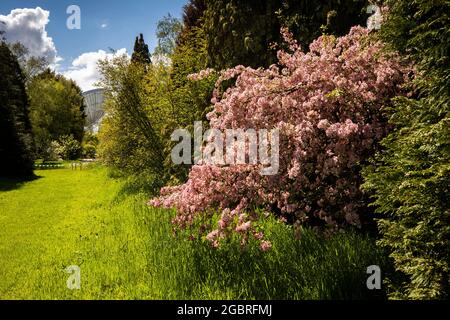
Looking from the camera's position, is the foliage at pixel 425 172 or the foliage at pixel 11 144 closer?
the foliage at pixel 425 172

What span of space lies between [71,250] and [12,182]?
1917 centimetres

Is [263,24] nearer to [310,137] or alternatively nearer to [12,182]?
[310,137]

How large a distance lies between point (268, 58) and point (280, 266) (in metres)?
5.90

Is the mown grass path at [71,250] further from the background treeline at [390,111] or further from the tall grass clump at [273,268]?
the background treeline at [390,111]

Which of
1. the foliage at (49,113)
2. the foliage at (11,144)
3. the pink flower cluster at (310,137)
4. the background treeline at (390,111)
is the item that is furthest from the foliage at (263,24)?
the foliage at (49,113)

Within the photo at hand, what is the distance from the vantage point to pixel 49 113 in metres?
52.6

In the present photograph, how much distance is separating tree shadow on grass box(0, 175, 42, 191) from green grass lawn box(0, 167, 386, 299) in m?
14.3

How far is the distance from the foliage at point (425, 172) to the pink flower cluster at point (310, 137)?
31.8 inches

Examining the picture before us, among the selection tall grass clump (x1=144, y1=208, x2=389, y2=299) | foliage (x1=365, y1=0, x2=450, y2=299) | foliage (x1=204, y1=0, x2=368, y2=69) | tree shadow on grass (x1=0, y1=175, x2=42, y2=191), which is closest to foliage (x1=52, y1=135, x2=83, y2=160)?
tree shadow on grass (x1=0, y1=175, x2=42, y2=191)

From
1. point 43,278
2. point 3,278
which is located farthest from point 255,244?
point 3,278

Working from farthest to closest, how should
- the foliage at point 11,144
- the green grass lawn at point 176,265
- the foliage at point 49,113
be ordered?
1. the foliage at point 49,113
2. the foliage at point 11,144
3. the green grass lawn at point 176,265

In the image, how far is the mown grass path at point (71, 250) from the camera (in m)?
6.17

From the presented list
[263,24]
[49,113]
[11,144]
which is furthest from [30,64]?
[263,24]

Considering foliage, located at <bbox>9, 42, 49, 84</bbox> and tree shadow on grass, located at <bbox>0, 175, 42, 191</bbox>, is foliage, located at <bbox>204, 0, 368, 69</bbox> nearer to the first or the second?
tree shadow on grass, located at <bbox>0, 175, 42, 191</bbox>
